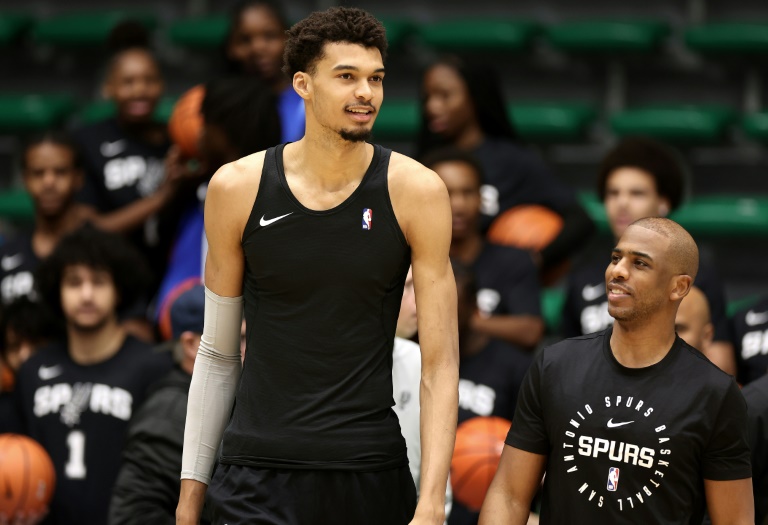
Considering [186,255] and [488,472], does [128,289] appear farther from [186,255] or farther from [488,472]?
[488,472]

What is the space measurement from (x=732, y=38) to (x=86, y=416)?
14.4ft

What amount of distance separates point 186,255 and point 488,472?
2.15 m

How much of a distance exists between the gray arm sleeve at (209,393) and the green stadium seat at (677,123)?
478 centimetres

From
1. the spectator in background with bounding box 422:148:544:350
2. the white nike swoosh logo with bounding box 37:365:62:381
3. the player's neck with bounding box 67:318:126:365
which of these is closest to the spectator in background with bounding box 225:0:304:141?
the spectator in background with bounding box 422:148:544:350

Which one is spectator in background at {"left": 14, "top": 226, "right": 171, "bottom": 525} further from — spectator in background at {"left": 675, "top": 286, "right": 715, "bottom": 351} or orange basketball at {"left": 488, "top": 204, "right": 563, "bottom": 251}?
spectator in background at {"left": 675, "top": 286, "right": 715, "bottom": 351}

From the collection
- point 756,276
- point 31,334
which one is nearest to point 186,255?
point 31,334

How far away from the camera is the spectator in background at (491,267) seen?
591cm

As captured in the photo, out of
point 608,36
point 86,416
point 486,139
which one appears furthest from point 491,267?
point 608,36

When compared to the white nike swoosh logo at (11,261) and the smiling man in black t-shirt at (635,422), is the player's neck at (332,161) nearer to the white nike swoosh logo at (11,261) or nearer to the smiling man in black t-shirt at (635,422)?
the smiling man in black t-shirt at (635,422)

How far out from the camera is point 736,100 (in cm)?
823

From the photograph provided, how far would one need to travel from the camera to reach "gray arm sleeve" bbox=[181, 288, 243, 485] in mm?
3479

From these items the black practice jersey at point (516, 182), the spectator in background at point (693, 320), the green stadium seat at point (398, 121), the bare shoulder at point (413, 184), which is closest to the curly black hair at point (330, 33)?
the bare shoulder at point (413, 184)

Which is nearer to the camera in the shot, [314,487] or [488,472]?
[314,487]

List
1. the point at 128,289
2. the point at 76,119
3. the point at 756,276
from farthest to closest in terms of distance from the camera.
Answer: the point at 76,119
the point at 756,276
the point at 128,289
